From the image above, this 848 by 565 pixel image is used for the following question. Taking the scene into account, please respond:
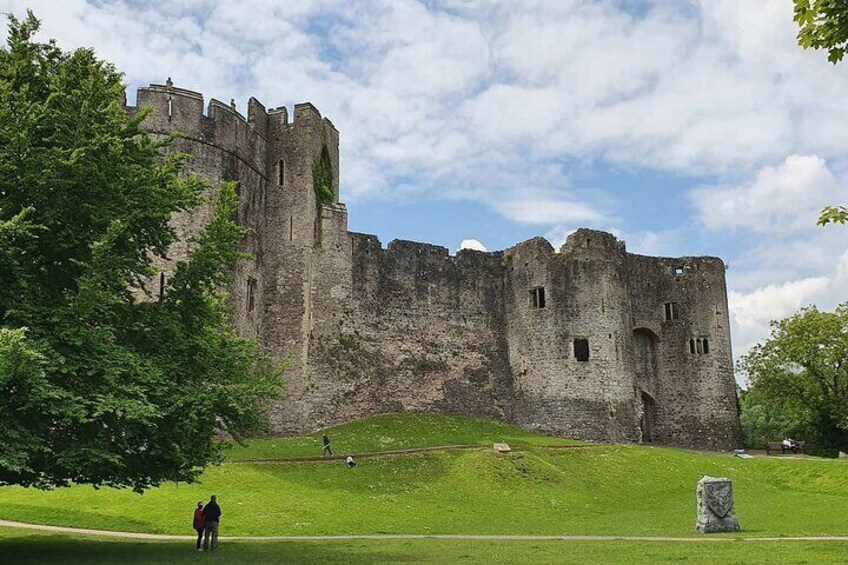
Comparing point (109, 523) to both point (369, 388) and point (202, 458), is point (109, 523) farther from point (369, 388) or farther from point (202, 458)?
point (369, 388)

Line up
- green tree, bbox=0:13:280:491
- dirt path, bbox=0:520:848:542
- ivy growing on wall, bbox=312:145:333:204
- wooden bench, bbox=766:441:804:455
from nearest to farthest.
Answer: green tree, bbox=0:13:280:491, dirt path, bbox=0:520:848:542, ivy growing on wall, bbox=312:145:333:204, wooden bench, bbox=766:441:804:455

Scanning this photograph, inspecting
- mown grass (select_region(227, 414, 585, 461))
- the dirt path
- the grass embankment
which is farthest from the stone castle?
the dirt path

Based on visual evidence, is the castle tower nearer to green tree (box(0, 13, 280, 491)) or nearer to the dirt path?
the dirt path

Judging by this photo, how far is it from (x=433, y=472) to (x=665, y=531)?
11852 mm

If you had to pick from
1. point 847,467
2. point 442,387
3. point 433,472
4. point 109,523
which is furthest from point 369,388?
point 847,467

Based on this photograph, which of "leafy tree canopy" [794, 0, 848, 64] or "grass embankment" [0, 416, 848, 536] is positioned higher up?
"leafy tree canopy" [794, 0, 848, 64]

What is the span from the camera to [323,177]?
150ft

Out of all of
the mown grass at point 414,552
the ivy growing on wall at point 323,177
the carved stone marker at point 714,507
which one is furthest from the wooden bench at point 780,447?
the mown grass at point 414,552

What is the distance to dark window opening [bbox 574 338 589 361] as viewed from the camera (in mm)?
47406

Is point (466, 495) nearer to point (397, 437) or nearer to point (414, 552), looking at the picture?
point (397, 437)

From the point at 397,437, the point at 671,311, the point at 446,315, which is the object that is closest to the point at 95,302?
the point at 397,437

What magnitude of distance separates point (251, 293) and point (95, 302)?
24969 millimetres

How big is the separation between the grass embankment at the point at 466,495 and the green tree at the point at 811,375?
1447 cm

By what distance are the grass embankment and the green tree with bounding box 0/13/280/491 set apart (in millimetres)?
7249
